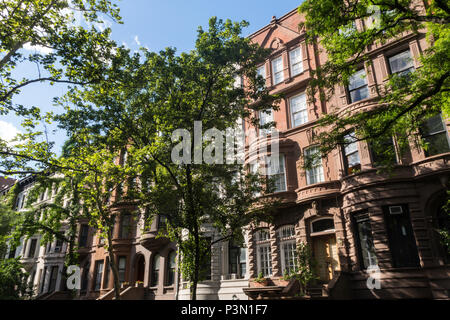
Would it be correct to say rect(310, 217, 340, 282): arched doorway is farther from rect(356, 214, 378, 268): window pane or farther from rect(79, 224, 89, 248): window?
rect(79, 224, 89, 248): window

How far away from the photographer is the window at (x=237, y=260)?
19500mm

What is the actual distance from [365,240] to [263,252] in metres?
6.09

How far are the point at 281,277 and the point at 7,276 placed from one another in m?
23.3

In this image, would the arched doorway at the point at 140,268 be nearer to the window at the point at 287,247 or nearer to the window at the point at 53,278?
the window at the point at 53,278

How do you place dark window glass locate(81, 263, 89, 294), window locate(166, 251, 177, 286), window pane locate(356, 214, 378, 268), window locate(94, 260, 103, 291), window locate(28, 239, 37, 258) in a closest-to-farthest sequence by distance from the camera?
window pane locate(356, 214, 378, 268) < window locate(166, 251, 177, 286) < window locate(94, 260, 103, 291) < dark window glass locate(81, 263, 89, 294) < window locate(28, 239, 37, 258)

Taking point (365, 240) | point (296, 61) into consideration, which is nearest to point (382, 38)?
point (365, 240)

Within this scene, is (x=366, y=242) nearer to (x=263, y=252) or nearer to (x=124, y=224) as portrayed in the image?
(x=263, y=252)

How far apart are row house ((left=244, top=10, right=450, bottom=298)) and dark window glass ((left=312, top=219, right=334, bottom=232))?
2.1 inches

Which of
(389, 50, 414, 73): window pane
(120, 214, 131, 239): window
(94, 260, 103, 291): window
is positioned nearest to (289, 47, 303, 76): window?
(389, 50, 414, 73): window pane

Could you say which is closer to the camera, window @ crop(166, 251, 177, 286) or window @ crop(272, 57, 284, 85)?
window @ crop(272, 57, 284, 85)

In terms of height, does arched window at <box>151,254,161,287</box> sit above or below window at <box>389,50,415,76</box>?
below

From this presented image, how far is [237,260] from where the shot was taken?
1986 centimetres

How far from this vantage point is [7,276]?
2598cm

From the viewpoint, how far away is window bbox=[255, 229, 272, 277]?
18.4 meters
